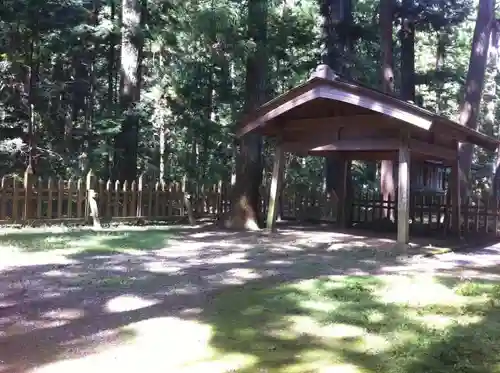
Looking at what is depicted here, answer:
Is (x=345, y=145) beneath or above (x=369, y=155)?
beneath

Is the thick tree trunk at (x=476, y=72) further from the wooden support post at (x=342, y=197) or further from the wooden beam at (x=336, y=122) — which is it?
the wooden beam at (x=336, y=122)

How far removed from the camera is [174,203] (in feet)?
55.8

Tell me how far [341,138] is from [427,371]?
9.08 meters

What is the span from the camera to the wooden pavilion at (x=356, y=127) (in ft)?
37.0

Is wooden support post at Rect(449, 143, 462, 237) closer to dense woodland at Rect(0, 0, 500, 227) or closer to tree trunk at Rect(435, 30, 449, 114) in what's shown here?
dense woodland at Rect(0, 0, 500, 227)

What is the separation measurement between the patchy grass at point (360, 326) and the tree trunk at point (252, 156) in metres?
8.03

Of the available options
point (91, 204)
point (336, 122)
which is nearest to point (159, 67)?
point (91, 204)

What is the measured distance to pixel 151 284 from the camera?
24.1ft

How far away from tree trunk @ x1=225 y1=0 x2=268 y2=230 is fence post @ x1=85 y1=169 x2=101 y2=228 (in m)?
3.77

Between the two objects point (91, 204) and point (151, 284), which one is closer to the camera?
point (151, 284)

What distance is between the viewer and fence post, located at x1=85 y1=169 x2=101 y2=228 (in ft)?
46.8

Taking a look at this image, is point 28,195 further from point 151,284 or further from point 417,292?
point 417,292

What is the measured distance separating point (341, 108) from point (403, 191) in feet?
9.16

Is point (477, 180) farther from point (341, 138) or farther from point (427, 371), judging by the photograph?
point (427, 371)
